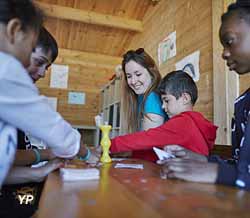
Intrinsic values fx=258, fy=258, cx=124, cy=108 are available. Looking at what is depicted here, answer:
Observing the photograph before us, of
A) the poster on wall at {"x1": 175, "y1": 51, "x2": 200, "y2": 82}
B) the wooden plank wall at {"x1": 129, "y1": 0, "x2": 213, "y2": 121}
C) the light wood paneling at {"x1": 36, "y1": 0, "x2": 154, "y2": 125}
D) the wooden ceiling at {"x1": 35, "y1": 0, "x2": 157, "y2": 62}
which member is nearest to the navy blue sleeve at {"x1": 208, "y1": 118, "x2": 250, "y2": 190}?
the wooden plank wall at {"x1": 129, "y1": 0, "x2": 213, "y2": 121}

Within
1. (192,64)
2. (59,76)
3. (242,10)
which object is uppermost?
(59,76)

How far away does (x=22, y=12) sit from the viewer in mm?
545

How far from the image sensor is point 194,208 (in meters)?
0.41

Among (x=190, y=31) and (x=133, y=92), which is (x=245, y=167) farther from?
(x=190, y=31)

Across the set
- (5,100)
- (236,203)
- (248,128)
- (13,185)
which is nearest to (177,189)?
(236,203)

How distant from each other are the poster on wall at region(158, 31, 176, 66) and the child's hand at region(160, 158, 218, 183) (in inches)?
79.7

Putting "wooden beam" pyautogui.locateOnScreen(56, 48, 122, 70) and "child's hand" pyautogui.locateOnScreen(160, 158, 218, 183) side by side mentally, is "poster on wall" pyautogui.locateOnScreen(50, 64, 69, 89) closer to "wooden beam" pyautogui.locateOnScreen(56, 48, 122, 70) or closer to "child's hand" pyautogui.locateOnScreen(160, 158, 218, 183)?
"wooden beam" pyautogui.locateOnScreen(56, 48, 122, 70)

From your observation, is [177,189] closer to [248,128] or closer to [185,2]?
[248,128]

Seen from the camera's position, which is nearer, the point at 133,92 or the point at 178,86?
the point at 178,86

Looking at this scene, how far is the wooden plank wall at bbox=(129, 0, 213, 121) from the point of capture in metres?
1.98

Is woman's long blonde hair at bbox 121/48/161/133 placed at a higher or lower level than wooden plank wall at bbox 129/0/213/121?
lower

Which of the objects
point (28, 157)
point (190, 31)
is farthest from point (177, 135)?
point (190, 31)

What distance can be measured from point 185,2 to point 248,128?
2.07 meters

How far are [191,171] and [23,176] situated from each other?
1.60ft
